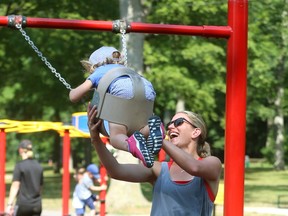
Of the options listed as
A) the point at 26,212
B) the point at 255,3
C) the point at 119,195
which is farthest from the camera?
the point at 255,3

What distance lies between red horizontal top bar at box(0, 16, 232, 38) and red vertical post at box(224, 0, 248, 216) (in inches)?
3.4

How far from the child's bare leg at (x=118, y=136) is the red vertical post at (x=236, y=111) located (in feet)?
3.24

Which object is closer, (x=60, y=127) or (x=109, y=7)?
(x=60, y=127)

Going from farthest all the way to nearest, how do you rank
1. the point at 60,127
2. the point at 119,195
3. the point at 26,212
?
1. the point at 119,195
2. the point at 60,127
3. the point at 26,212

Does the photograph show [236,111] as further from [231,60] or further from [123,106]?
[123,106]

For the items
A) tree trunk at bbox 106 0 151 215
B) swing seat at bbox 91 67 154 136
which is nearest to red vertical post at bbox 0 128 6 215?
tree trunk at bbox 106 0 151 215

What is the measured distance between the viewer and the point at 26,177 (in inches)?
444

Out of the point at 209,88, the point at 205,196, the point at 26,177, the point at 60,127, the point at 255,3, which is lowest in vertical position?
the point at 205,196

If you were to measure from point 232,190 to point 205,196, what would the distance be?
1.23ft

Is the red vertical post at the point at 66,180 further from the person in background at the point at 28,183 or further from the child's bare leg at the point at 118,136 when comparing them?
the child's bare leg at the point at 118,136

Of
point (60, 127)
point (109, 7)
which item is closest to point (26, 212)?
point (60, 127)

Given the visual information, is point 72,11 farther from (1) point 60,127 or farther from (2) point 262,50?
(1) point 60,127

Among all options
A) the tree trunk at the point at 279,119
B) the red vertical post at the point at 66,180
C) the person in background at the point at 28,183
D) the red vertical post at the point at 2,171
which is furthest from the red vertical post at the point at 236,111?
the tree trunk at the point at 279,119

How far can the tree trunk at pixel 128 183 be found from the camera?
67.3 feet
